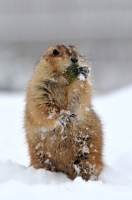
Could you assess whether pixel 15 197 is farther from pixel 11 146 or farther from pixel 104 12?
pixel 104 12

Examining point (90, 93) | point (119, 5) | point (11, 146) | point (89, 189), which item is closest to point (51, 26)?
point (119, 5)

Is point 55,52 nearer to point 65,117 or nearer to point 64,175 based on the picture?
point 65,117

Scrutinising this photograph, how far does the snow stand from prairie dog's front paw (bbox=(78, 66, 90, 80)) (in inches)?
22.9

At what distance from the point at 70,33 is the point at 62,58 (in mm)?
8946

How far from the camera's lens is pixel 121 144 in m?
4.92

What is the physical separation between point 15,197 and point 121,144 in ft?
7.27

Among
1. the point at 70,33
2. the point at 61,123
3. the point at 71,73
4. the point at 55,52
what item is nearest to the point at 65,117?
the point at 61,123

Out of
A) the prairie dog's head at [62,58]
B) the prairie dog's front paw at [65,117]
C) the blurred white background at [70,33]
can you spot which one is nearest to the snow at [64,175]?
the prairie dog's front paw at [65,117]

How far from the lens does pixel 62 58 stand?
12.7ft

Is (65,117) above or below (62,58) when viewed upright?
below

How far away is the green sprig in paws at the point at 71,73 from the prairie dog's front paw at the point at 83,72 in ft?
0.08

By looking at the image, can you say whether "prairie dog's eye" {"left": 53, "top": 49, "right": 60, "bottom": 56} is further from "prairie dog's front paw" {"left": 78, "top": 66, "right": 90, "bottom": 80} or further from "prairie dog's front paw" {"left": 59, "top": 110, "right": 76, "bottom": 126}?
"prairie dog's front paw" {"left": 59, "top": 110, "right": 76, "bottom": 126}

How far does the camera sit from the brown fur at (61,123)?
381cm

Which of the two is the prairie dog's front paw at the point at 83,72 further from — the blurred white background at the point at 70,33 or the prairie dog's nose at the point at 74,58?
the blurred white background at the point at 70,33
